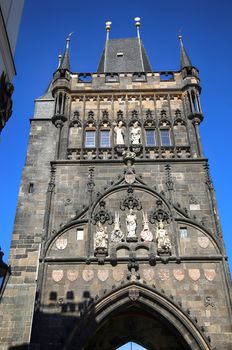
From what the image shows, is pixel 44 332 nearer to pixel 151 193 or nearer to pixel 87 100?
pixel 151 193

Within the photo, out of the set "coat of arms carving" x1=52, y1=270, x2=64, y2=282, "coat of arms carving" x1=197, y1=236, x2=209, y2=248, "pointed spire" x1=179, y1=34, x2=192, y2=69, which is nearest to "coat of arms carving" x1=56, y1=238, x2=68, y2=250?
"coat of arms carving" x1=52, y1=270, x2=64, y2=282

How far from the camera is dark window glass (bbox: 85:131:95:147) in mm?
12508

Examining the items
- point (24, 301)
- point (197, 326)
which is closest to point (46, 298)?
point (24, 301)

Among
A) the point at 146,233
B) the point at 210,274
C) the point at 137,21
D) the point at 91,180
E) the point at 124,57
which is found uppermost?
the point at 137,21

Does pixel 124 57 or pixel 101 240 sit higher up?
pixel 124 57

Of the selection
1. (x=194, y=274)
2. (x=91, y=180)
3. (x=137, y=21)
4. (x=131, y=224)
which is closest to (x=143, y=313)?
(x=194, y=274)

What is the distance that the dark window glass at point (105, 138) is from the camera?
1249 centimetres

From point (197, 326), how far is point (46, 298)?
11.4 feet

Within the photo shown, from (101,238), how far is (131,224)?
87cm

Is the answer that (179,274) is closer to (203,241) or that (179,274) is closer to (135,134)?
(203,241)

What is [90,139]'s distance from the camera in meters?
12.6

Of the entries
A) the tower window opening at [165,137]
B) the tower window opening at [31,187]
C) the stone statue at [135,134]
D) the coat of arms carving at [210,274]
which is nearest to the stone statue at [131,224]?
the coat of arms carving at [210,274]

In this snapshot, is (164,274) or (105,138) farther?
(105,138)

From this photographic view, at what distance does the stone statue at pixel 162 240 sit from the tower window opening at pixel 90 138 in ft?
12.2
